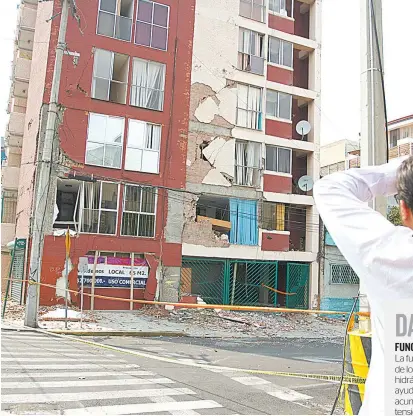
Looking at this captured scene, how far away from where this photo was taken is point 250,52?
75.8 ft

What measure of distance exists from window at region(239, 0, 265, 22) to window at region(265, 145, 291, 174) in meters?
6.88

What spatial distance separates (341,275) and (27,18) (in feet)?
71.1

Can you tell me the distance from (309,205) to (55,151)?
12.7 meters

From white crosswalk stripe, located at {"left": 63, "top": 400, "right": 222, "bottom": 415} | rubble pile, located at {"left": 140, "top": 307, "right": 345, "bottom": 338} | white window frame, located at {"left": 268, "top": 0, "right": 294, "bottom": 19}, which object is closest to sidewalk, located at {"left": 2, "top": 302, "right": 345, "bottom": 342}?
rubble pile, located at {"left": 140, "top": 307, "right": 345, "bottom": 338}

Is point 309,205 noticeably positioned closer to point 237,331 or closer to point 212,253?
point 212,253

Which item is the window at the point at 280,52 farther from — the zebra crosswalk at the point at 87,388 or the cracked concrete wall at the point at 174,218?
the zebra crosswalk at the point at 87,388

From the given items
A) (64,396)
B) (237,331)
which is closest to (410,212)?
(64,396)

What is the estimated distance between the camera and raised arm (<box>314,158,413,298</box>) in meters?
1.28

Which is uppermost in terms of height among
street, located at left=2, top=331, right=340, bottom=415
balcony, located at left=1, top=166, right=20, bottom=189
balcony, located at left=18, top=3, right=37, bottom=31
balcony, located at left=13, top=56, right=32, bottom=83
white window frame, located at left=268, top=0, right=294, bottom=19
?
white window frame, located at left=268, top=0, right=294, bottom=19

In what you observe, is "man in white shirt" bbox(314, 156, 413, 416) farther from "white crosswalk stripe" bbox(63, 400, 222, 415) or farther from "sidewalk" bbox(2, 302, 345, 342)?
"sidewalk" bbox(2, 302, 345, 342)

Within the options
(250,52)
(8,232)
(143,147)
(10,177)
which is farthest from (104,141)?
(250,52)

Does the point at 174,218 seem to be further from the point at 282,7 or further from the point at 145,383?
the point at 145,383

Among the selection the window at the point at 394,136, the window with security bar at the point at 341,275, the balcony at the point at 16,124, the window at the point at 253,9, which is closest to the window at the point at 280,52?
the window at the point at 253,9

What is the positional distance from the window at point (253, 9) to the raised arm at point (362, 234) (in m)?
23.7
